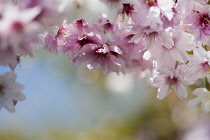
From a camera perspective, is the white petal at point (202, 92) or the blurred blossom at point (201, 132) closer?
the white petal at point (202, 92)

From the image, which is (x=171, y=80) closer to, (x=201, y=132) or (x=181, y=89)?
(x=181, y=89)

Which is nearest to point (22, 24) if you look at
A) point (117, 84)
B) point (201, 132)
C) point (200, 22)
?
point (200, 22)

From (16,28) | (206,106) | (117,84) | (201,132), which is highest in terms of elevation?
(117,84)

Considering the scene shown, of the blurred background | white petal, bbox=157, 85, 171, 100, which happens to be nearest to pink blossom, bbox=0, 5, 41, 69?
white petal, bbox=157, 85, 171, 100

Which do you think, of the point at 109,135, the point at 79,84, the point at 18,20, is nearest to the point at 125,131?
the point at 109,135

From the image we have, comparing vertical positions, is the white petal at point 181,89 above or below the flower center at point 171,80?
below

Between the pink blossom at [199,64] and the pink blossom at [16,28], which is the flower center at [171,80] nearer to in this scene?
the pink blossom at [199,64]

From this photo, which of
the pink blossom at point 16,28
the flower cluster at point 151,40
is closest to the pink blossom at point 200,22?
the flower cluster at point 151,40

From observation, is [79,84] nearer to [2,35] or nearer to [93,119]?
[93,119]
